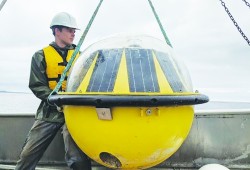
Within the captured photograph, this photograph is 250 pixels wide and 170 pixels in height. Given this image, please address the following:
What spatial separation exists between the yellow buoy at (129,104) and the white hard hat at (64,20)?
1060 millimetres

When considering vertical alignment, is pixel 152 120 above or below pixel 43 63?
below

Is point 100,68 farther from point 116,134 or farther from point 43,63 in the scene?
point 43,63

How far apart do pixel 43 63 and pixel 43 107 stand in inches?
16.0

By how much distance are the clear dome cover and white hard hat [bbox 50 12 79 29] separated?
35.8 inches

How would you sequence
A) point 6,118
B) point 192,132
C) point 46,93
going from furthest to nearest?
point 6,118 → point 192,132 → point 46,93

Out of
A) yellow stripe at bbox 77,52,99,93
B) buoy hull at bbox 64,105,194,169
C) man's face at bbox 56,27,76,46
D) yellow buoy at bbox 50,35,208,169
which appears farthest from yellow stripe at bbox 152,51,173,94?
man's face at bbox 56,27,76,46

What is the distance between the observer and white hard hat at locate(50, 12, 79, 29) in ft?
11.2

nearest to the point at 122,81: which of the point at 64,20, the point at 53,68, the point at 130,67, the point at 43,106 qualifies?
the point at 130,67

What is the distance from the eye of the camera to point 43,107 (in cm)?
327

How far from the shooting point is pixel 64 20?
3.41m

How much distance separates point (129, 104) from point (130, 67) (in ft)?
0.92

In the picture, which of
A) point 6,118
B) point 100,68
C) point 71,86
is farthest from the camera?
point 6,118

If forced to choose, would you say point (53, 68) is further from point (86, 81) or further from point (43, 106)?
point (86, 81)

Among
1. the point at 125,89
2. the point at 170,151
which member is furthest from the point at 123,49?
the point at 170,151
